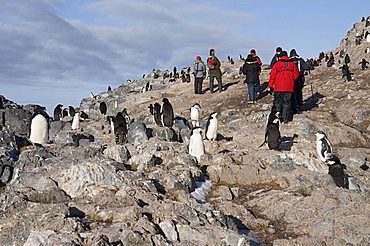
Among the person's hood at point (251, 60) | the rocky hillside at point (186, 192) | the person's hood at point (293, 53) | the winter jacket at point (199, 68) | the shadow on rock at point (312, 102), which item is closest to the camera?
the rocky hillside at point (186, 192)

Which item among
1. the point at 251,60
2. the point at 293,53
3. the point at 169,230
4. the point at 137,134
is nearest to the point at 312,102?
the point at 293,53

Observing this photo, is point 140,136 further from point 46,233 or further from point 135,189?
point 46,233

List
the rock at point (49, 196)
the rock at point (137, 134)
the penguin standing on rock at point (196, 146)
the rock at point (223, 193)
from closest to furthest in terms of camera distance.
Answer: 1. the rock at point (49, 196)
2. the rock at point (223, 193)
3. the penguin standing on rock at point (196, 146)
4. the rock at point (137, 134)

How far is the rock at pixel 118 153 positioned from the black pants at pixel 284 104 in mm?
6284

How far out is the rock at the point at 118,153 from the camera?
1206 centimetres

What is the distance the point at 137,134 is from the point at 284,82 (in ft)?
16.4

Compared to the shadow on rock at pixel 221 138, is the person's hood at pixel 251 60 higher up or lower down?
higher up

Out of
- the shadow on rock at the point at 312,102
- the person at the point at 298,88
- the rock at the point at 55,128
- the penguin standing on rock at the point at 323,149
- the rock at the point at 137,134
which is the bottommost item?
the penguin standing on rock at the point at 323,149

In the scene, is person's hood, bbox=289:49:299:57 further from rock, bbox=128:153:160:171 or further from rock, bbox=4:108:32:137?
rock, bbox=128:153:160:171

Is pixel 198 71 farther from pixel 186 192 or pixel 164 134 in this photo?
pixel 186 192

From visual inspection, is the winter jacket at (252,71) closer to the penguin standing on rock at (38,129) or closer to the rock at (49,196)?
the penguin standing on rock at (38,129)

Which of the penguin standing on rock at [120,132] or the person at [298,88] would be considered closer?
the penguin standing on rock at [120,132]

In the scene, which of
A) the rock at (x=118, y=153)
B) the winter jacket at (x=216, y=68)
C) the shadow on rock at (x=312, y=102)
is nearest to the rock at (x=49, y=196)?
the rock at (x=118, y=153)

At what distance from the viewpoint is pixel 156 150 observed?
40.2 feet
